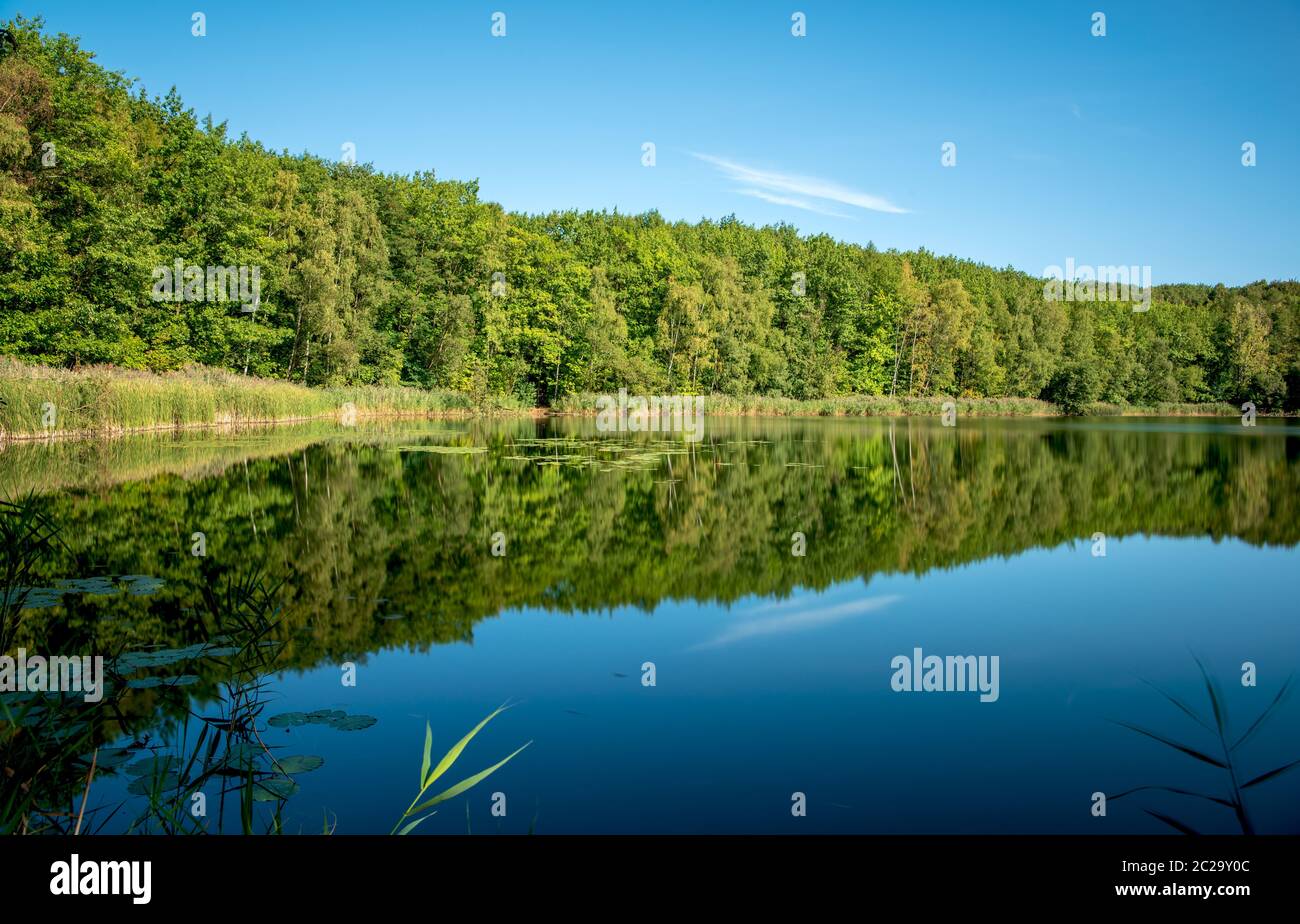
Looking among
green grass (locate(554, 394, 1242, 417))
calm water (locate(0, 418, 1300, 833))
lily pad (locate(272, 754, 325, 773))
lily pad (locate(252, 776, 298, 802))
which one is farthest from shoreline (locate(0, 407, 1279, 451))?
lily pad (locate(252, 776, 298, 802))

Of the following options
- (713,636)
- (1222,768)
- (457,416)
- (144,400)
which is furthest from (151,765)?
(457,416)

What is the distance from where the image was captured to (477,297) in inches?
1905

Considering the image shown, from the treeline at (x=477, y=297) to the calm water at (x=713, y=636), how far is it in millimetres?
6729

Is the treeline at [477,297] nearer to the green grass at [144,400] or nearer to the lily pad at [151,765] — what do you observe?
the green grass at [144,400]

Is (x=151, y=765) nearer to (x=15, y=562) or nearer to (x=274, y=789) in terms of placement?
(x=274, y=789)

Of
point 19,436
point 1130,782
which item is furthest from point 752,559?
point 19,436

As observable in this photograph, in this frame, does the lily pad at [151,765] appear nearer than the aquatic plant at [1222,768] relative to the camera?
No

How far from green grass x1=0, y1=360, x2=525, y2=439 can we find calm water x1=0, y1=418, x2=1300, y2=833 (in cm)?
799

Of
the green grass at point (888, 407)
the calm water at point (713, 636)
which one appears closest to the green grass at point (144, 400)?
the calm water at point (713, 636)

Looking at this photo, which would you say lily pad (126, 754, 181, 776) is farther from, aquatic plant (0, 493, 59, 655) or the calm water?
aquatic plant (0, 493, 59, 655)

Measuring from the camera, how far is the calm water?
3965mm

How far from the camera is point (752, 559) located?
30.5ft

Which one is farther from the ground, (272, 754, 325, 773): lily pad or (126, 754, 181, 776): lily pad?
(126, 754, 181, 776): lily pad

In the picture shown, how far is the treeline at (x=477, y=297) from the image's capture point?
100 feet
